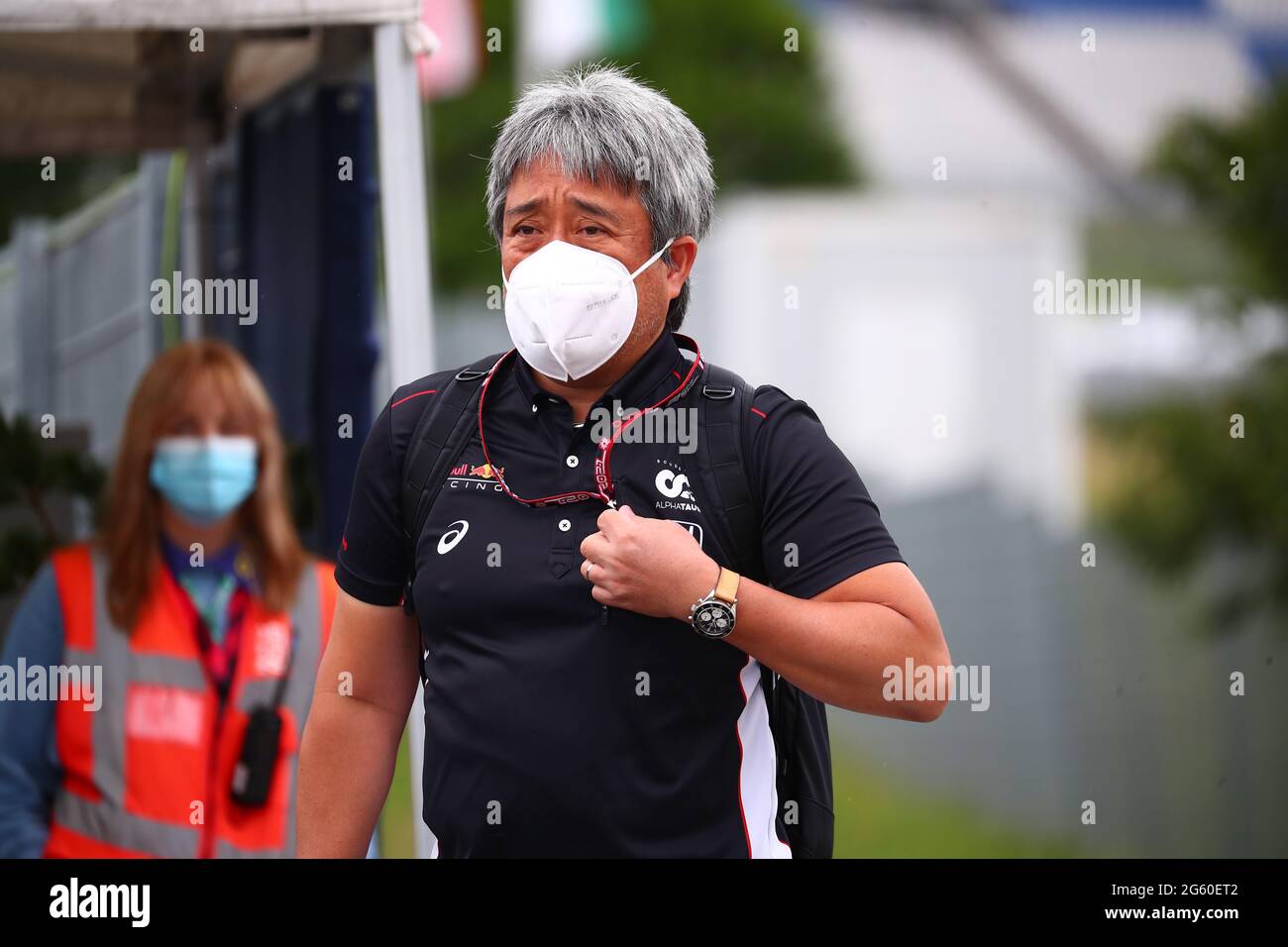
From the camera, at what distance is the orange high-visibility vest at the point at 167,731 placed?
3.50 m

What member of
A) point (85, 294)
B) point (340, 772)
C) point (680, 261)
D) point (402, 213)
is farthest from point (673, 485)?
point (85, 294)

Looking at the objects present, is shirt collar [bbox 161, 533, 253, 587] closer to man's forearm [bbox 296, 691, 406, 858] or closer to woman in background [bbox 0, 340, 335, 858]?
woman in background [bbox 0, 340, 335, 858]

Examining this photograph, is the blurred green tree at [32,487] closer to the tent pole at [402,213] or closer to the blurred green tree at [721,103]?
the tent pole at [402,213]

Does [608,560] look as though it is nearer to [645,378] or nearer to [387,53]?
[645,378]

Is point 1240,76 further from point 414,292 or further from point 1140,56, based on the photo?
point 1140,56

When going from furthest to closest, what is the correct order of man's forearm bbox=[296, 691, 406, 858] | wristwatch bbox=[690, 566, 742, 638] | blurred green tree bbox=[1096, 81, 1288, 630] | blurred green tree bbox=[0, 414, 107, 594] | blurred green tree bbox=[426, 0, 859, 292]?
blurred green tree bbox=[426, 0, 859, 292], blurred green tree bbox=[1096, 81, 1288, 630], blurred green tree bbox=[0, 414, 107, 594], man's forearm bbox=[296, 691, 406, 858], wristwatch bbox=[690, 566, 742, 638]

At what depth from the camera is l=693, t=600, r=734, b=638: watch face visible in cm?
207

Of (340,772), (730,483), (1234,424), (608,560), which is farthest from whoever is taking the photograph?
(1234,424)

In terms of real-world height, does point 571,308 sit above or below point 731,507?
above

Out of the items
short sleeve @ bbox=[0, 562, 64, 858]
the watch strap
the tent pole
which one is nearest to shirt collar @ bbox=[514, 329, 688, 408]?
the watch strap

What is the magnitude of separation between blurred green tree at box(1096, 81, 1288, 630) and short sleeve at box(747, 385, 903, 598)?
4.66m

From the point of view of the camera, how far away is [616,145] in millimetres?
2209

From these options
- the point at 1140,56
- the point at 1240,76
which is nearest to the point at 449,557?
the point at 1240,76

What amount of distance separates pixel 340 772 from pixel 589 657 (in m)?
0.51
